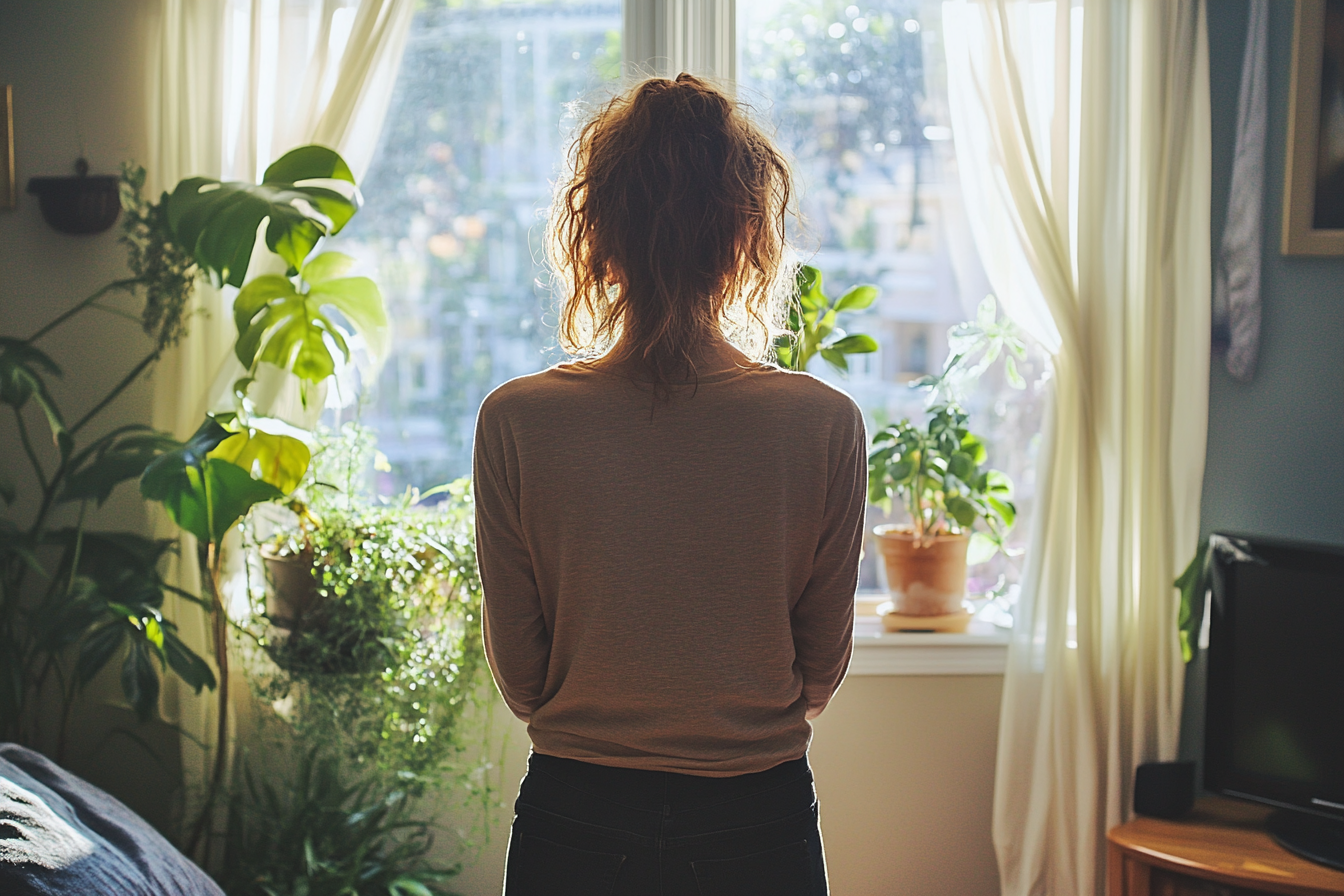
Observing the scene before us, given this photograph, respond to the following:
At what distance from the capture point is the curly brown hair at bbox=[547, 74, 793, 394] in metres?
0.89

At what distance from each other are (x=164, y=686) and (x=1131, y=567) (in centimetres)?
199

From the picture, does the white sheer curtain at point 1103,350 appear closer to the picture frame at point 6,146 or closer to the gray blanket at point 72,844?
the gray blanket at point 72,844

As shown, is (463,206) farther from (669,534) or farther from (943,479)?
(669,534)

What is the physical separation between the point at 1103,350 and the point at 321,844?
1829mm

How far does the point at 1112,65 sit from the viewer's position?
77.2 inches

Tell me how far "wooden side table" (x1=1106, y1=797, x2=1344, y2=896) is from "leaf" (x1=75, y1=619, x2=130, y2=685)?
181cm

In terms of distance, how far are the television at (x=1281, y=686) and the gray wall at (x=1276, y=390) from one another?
216 mm

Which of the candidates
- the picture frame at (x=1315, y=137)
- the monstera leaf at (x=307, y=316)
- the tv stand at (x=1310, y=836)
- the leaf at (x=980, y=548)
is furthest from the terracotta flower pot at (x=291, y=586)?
the picture frame at (x=1315, y=137)

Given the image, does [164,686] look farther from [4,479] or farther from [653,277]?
[653,277]

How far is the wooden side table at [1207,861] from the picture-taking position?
5.49 ft

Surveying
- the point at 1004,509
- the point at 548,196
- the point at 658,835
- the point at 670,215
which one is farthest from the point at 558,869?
the point at 548,196

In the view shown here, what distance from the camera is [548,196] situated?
2287mm

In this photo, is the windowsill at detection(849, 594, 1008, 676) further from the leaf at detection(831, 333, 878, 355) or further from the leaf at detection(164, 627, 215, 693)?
the leaf at detection(164, 627, 215, 693)

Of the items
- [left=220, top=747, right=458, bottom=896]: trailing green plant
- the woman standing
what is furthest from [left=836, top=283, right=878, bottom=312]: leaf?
[left=220, top=747, right=458, bottom=896]: trailing green plant
